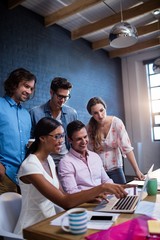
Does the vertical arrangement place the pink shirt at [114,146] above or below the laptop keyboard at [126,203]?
above

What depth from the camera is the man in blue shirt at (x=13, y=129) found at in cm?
197

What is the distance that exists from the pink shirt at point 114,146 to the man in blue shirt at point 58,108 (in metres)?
0.36

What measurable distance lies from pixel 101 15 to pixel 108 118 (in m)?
2.57

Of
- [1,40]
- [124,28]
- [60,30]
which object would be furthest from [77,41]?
[124,28]

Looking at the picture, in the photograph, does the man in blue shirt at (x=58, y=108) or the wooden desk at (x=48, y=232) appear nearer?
the wooden desk at (x=48, y=232)

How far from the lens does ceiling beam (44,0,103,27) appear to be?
140 inches

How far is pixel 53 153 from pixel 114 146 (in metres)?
0.65

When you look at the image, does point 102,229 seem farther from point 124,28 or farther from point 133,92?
point 133,92

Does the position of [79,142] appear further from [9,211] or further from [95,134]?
[9,211]

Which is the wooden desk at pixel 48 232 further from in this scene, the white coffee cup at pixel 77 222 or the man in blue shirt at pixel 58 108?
the man in blue shirt at pixel 58 108

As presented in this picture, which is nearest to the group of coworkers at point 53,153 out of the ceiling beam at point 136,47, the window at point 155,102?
the ceiling beam at point 136,47

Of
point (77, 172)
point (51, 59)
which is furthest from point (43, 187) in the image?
point (51, 59)

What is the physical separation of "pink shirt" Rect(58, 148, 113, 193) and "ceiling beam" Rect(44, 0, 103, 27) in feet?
8.29

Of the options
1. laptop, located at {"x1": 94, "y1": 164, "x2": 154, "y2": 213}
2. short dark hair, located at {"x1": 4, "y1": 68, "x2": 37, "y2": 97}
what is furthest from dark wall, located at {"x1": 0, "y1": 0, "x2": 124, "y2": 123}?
laptop, located at {"x1": 94, "y1": 164, "x2": 154, "y2": 213}
